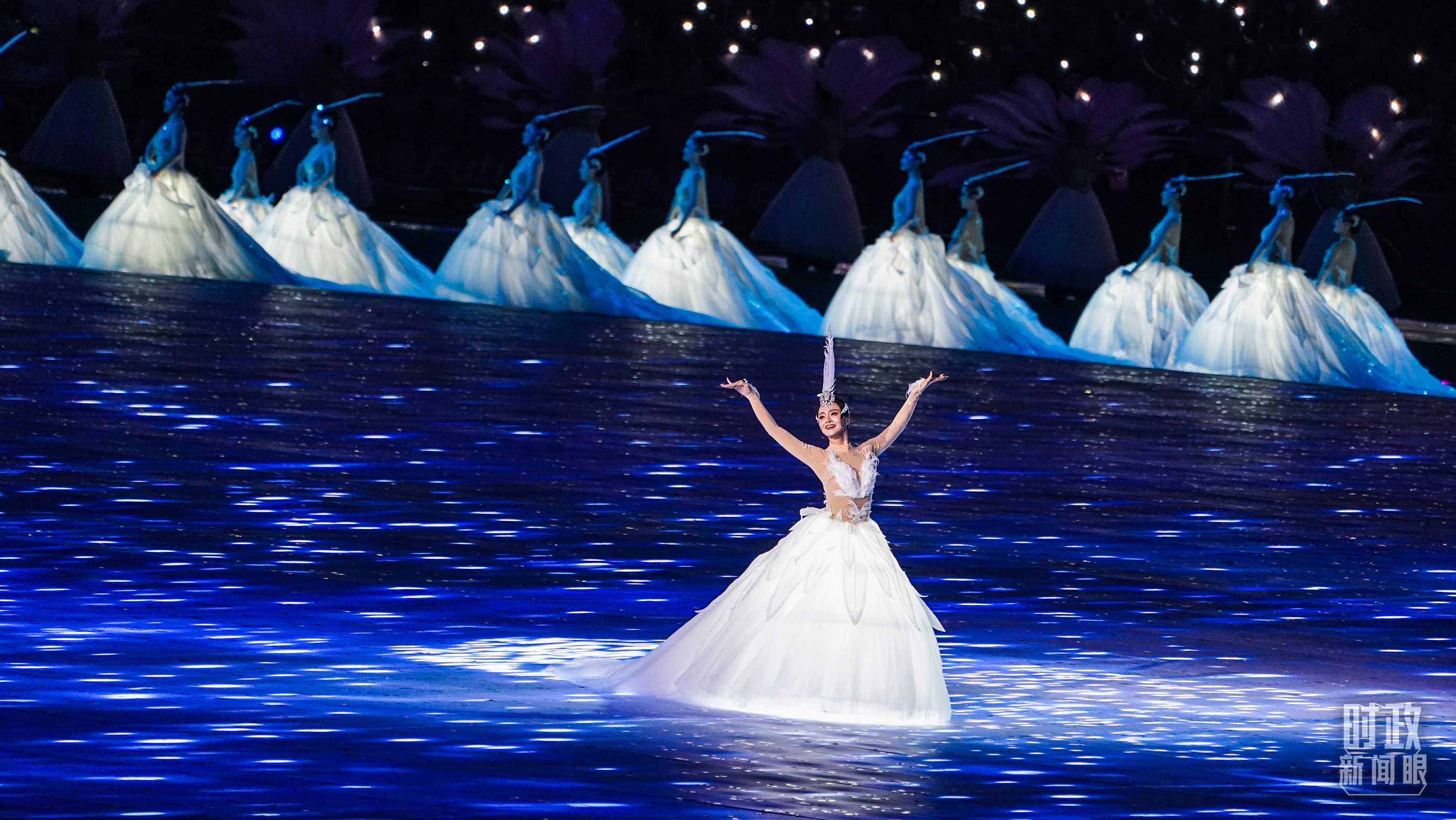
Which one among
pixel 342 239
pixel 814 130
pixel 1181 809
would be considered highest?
pixel 814 130

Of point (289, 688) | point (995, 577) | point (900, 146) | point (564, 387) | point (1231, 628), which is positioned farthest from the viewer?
point (900, 146)

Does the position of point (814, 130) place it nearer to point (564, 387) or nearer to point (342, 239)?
point (342, 239)

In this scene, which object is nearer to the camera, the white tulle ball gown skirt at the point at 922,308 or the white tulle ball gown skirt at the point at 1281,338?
the white tulle ball gown skirt at the point at 1281,338

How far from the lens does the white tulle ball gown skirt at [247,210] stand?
18609 mm

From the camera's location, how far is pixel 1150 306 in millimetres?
17797

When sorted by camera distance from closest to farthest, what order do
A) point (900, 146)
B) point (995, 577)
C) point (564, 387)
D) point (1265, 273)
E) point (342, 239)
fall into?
1. point (995, 577)
2. point (564, 387)
3. point (1265, 273)
4. point (342, 239)
5. point (900, 146)

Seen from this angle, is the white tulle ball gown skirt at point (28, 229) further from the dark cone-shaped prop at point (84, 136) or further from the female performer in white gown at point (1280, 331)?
the female performer in white gown at point (1280, 331)

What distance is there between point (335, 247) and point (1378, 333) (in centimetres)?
830

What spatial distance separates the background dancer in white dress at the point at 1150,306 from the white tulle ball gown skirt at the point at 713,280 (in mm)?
2324

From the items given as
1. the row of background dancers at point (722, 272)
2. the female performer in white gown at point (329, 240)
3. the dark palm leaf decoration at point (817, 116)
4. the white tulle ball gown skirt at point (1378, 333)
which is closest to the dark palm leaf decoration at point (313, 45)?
the row of background dancers at point (722, 272)

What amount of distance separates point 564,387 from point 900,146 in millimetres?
13342

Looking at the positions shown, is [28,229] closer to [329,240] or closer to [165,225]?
[165,225]

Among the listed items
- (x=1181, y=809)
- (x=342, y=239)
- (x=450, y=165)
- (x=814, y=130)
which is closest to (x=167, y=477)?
(x=1181, y=809)

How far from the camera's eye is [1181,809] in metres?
4.31
